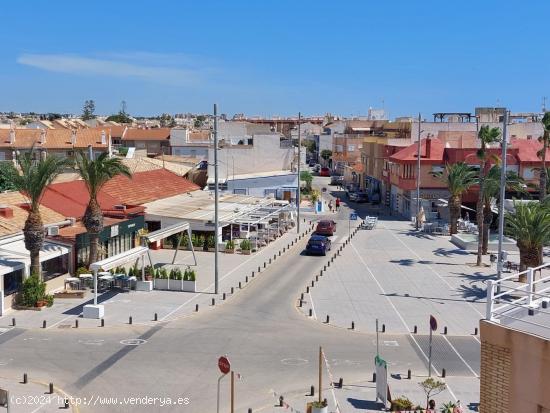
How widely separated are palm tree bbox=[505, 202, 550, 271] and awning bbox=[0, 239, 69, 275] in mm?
21553

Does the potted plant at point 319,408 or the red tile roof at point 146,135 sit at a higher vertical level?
the red tile roof at point 146,135

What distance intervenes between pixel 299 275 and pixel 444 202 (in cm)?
2526

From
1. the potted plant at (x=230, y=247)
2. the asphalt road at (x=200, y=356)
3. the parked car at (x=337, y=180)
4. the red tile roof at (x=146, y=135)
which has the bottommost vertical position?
the asphalt road at (x=200, y=356)

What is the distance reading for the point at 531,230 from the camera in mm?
30656

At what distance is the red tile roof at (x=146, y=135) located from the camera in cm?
10288

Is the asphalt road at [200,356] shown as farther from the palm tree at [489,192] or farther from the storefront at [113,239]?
the palm tree at [489,192]

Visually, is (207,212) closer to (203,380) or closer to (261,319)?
(261,319)

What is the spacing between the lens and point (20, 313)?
2728cm

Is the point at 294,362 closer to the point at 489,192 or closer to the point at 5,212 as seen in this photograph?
the point at 5,212

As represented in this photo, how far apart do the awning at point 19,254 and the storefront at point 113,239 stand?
5.82 ft

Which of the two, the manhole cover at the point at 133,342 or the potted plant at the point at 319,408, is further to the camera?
the manhole cover at the point at 133,342

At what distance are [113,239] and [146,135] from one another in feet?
226

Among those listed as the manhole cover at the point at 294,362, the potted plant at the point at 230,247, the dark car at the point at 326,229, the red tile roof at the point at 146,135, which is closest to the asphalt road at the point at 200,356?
the manhole cover at the point at 294,362

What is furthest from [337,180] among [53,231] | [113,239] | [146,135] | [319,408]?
[319,408]
